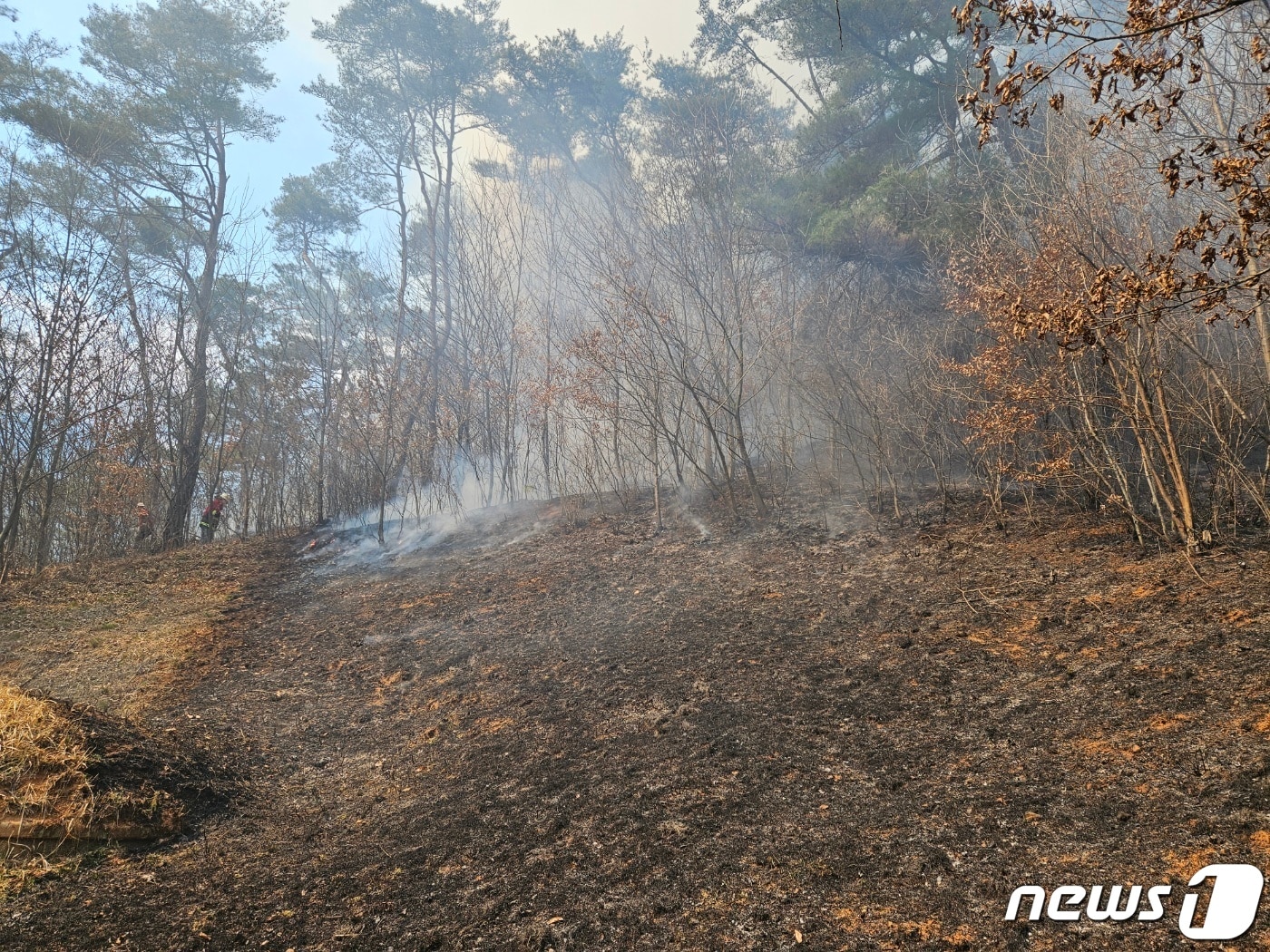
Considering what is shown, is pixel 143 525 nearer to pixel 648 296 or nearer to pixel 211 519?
pixel 211 519

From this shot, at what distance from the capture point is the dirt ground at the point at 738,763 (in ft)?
8.89

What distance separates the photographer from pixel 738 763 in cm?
384

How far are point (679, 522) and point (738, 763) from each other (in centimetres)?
613

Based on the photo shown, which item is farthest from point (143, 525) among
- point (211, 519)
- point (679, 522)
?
point (679, 522)

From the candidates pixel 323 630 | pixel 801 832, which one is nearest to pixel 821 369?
pixel 323 630

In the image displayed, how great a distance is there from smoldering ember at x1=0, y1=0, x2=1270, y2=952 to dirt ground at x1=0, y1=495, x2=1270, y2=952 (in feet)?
0.09

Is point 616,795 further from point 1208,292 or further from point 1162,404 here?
point 1162,404

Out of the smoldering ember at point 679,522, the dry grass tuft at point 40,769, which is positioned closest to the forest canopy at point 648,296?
the smoldering ember at point 679,522

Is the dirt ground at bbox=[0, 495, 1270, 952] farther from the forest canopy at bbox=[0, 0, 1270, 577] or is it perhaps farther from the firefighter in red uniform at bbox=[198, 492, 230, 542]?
the firefighter in red uniform at bbox=[198, 492, 230, 542]

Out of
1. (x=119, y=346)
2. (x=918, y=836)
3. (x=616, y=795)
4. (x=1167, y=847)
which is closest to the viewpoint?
(x=1167, y=847)

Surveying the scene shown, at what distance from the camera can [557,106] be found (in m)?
16.7

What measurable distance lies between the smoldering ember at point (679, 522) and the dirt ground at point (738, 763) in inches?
1.1

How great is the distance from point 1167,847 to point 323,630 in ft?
24.6

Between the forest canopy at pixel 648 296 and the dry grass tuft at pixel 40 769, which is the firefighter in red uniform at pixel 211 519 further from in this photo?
the dry grass tuft at pixel 40 769
